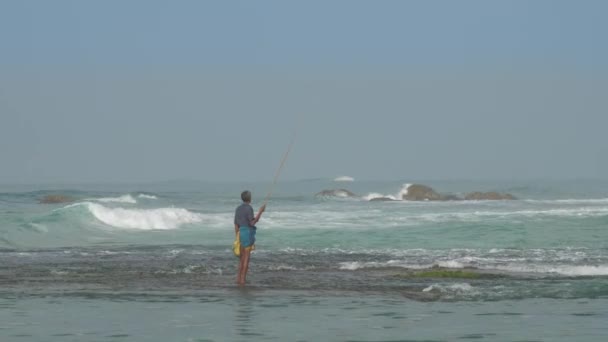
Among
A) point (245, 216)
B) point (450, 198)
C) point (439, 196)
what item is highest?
point (439, 196)

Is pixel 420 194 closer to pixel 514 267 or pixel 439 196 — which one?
pixel 439 196

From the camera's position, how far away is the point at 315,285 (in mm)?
16516

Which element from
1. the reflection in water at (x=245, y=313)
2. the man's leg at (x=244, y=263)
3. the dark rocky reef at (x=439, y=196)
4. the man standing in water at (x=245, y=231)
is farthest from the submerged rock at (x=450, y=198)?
the reflection in water at (x=245, y=313)

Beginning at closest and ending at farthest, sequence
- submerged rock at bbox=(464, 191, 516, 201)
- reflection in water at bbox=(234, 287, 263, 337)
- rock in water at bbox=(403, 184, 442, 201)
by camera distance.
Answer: reflection in water at bbox=(234, 287, 263, 337) → submerged rock at bbox=(464, 191, 516, 201) → rock in water at bbox=(403, 184, 442, 201)

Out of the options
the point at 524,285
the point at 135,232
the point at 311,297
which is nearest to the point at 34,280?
the point at 311,297

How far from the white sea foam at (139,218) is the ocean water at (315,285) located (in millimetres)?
5148

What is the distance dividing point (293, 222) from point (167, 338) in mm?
25147

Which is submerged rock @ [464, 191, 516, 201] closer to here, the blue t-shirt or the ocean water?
the ocean water

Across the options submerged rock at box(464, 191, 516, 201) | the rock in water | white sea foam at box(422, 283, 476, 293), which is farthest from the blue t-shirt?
the rock in water

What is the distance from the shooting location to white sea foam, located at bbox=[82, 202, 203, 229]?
3747 centimetres

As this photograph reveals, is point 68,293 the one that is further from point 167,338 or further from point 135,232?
point 135,232

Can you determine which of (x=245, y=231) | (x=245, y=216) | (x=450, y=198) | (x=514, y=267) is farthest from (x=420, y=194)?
(x=245, y=216)

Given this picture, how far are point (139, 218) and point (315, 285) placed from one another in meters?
22.7

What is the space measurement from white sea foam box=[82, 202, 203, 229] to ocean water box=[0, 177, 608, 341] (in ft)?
16.9
